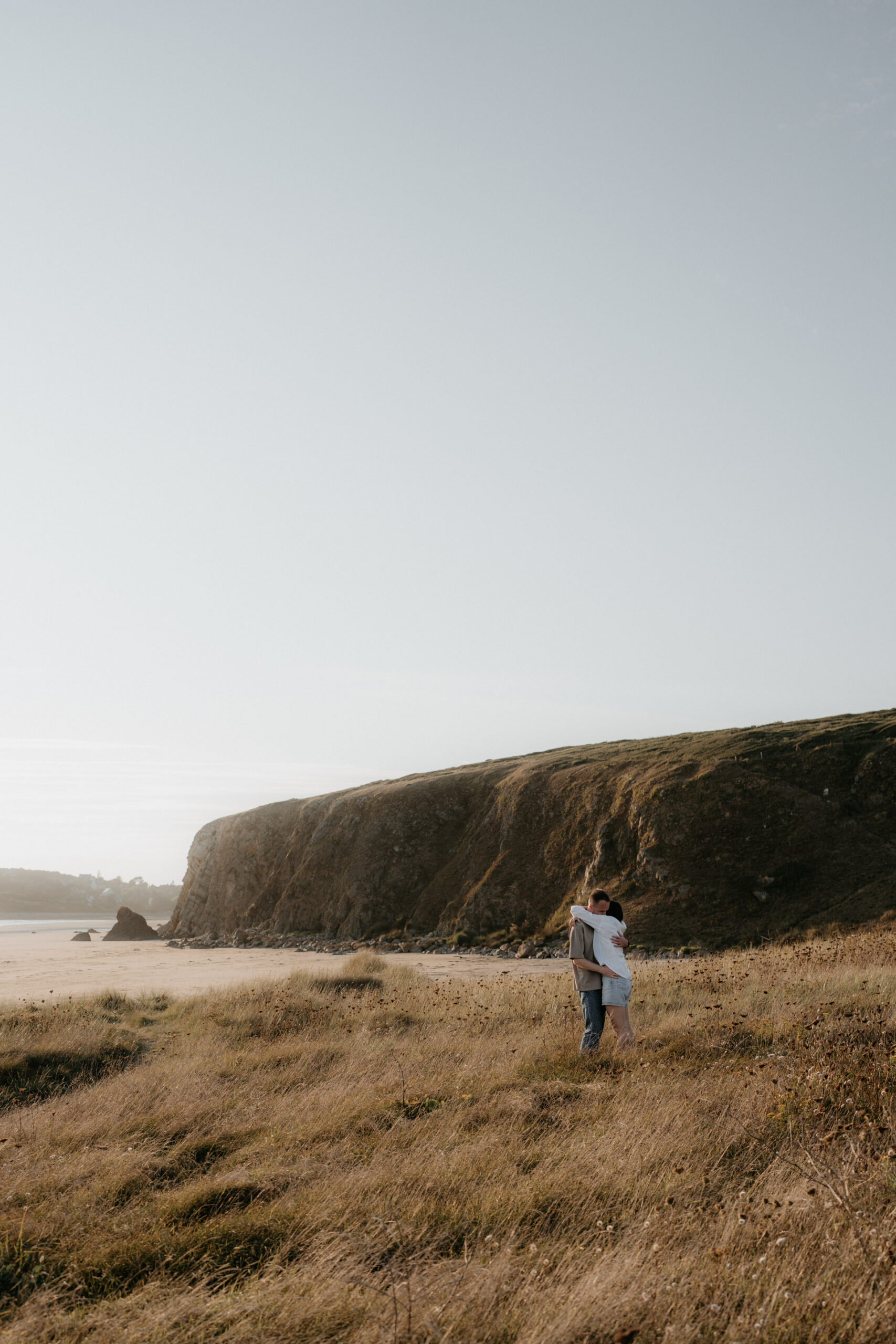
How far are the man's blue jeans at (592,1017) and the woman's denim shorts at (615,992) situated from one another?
0.34ft

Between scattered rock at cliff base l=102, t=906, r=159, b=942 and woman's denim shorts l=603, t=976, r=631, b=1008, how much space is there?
61.1 m

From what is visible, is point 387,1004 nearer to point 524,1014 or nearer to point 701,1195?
point 524,1014

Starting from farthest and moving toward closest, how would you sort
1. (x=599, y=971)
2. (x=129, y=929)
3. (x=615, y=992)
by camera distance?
1. (x=129, y=929)
2. (x=615, y=992)
3. (x=599, y=971)

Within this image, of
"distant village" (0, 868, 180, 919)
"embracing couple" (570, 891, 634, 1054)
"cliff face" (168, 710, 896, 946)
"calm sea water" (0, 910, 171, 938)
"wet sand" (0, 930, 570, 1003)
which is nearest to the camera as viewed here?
"embracing couple" (570, 891, 634, 1054)

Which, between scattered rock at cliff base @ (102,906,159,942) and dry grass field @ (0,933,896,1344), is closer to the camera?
dry grass field @ (0,933,896,1344)

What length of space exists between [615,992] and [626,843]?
2925cm

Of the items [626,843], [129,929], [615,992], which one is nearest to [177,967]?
[626,843]

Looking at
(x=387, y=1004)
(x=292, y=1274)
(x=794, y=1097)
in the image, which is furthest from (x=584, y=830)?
(x=292, y=1274)

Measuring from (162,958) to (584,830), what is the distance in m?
22.8

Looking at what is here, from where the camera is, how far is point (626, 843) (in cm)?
3838

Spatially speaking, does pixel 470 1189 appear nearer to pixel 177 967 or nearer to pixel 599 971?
pixel 599 971

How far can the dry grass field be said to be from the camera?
4070 mm

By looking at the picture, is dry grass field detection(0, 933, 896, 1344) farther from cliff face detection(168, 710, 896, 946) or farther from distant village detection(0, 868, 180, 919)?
distant village detection(0, 868, 180, 919)

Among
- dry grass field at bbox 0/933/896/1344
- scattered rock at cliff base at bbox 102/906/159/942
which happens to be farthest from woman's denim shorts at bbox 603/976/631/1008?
scattered rock at cliff base at bbox 102/906/159/942
